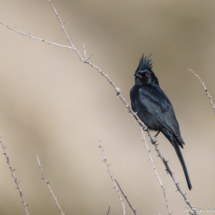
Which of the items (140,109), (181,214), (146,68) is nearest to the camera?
(140,109)

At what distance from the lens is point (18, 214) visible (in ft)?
26.3

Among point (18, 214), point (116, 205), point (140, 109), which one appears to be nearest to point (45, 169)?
point (18, 214)

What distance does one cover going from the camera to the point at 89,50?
30.4ft

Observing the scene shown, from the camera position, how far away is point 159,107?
5246mm

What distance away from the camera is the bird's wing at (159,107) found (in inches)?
198

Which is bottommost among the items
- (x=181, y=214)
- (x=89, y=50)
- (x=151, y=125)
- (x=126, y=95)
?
(x=181, y=214)

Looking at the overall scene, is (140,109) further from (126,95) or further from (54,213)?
(54,213)

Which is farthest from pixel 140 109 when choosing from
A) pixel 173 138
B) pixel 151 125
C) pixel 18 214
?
pixel 18 214

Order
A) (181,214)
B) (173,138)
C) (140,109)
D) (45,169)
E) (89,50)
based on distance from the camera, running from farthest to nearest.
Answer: (89,50) < (181,214) < (45,169) < (140,109) < (173,138)

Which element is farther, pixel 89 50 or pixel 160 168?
pixel 89 50

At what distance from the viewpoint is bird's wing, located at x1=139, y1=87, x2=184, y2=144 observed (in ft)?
16.5

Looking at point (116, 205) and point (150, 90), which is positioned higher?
point (150, 90)

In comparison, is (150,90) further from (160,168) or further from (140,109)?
(160,168)

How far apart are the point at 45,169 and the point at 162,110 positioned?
4022 mm
